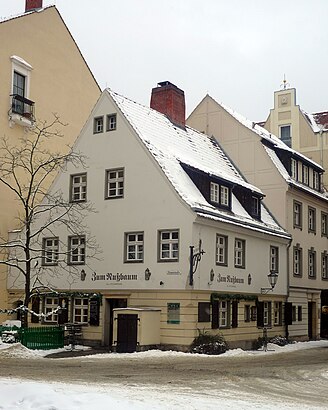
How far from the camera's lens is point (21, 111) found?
116 ft

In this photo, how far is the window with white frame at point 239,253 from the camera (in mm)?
31169

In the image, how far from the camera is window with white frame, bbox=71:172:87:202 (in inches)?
1246

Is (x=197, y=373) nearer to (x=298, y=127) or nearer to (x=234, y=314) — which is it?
(x=234, y=314)

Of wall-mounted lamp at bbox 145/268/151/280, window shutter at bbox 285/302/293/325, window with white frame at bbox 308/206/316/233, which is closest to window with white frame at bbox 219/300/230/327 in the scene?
wall-mounted lamp at bbox 145/268/151/280

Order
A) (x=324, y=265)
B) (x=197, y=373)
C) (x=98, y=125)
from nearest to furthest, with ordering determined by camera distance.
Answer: (x=197, y=373)
(x=98, y=125)
(x=324, y=265)

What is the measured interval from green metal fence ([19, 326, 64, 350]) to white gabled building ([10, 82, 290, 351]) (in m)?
2.24

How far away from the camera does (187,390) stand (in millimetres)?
15961

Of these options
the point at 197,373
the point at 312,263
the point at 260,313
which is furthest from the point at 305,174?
the point at 197,373

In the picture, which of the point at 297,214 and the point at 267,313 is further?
the point at 297,214

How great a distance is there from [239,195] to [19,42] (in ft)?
47.1

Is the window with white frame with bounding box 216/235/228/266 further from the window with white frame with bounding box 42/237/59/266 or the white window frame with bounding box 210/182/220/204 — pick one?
the window with white frame with bounding box 42/237/59/266

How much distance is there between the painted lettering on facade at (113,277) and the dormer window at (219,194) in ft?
17.5

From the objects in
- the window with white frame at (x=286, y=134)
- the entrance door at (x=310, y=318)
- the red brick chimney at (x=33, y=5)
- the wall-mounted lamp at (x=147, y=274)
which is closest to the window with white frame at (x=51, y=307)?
the wall-mounted lamp at (x=147, y=274)

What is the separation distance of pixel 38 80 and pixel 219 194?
503 inches
